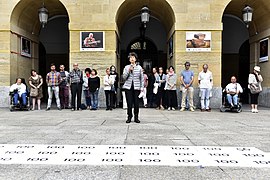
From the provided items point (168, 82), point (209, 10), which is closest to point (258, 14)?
point (209, 10)

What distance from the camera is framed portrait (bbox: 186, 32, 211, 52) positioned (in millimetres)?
14766

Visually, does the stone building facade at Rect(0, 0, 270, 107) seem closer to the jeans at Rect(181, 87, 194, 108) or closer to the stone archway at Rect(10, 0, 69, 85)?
the stone archway at Rect(10, 0, 69, 85)

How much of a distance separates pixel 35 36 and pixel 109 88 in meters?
7.20

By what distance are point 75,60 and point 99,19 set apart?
2175 mm

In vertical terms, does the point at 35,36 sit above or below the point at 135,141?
above

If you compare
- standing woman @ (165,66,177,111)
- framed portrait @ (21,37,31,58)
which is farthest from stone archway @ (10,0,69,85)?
standing woman @ (165,66,177,111)

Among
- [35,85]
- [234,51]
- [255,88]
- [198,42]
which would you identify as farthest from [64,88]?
[234,51]

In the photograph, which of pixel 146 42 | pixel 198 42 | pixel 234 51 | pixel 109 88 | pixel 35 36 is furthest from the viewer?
pixel 146 42

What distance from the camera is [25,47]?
1667cm

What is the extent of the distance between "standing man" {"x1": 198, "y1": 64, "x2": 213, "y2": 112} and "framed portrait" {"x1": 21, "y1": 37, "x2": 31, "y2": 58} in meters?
8.86

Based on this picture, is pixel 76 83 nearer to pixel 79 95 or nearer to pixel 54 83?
pixel 79 95

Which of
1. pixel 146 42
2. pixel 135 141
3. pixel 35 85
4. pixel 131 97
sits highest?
pixel 146 42

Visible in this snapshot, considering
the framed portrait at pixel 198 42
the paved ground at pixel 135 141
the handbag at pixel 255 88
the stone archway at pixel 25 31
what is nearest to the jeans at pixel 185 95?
the framed portrait at pixel 198 42

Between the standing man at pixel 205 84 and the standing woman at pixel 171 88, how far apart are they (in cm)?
113
